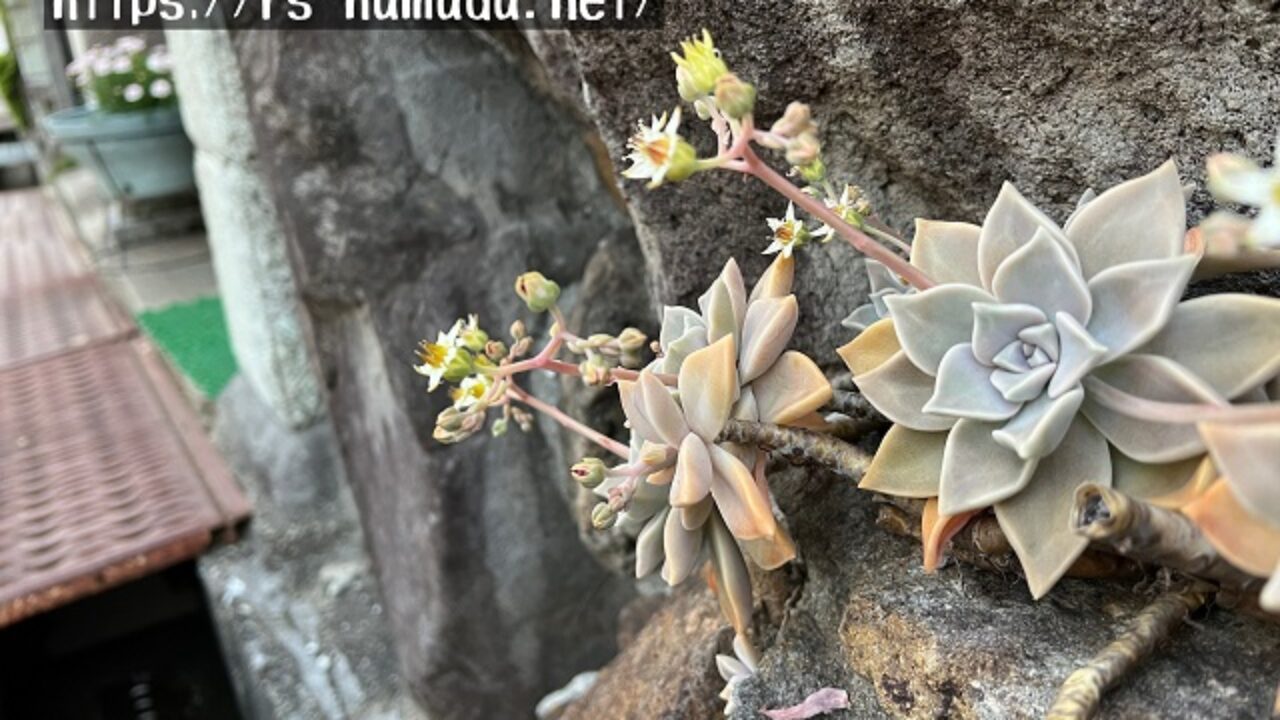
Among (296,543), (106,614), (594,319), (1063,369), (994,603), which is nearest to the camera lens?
(1063,369)

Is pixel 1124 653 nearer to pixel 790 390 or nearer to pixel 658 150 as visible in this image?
pixel 790 390

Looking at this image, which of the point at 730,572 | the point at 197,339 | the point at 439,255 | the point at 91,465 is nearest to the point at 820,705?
the point at 730,572

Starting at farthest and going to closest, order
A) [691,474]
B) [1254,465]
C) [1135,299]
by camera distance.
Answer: [691,474]
[1135,299]
[1254,465]

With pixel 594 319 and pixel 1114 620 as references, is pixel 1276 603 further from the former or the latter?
pixel 594 319

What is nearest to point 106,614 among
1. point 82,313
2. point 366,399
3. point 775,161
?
point 82,313

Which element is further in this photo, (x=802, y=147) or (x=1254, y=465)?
(x=802, y=147)

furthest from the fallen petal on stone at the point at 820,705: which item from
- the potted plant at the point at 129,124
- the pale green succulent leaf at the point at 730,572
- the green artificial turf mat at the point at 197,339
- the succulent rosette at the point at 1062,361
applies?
the potted plant at the point at 129,124
